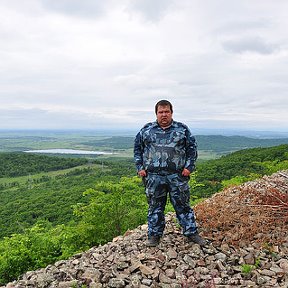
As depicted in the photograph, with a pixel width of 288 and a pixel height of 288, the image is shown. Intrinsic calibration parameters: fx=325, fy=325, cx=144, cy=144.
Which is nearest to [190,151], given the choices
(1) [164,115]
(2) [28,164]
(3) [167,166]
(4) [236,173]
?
(3) [167,166]

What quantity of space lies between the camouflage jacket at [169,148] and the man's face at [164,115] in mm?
121

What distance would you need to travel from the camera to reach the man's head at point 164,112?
572 centimetres

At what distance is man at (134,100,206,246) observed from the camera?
5.76m

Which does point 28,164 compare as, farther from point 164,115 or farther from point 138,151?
point 164,115

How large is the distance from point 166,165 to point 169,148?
306mm

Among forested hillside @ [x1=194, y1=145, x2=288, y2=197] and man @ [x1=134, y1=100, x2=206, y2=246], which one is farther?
forested hillside @ [x1=194, y1=145, x2=288, y2=197]

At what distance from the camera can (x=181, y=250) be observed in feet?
19.0

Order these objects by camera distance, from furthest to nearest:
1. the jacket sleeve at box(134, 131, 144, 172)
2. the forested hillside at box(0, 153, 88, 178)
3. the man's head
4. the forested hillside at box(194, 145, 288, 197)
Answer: the forested hillside at box(0, 153, 88, 178), the forested hillside at box(194, 145, 288, 197), the jacket sleeve at box(134, 131, 144, 172), the man's head

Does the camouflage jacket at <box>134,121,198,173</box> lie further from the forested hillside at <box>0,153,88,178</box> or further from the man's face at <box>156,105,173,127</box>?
the forested hillside at <box>0,153,88,178</box>

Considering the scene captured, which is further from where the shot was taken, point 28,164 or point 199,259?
point 28,164

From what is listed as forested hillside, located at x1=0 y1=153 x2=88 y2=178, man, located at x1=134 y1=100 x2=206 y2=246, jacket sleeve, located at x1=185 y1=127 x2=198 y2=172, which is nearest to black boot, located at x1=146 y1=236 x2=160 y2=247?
man, located at x1=134 y1=100 x2=206 y2=246

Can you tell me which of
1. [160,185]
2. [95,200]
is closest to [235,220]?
[160,185]

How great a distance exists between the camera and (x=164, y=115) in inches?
226

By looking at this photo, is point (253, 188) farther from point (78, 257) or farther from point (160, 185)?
point (78, 257)
